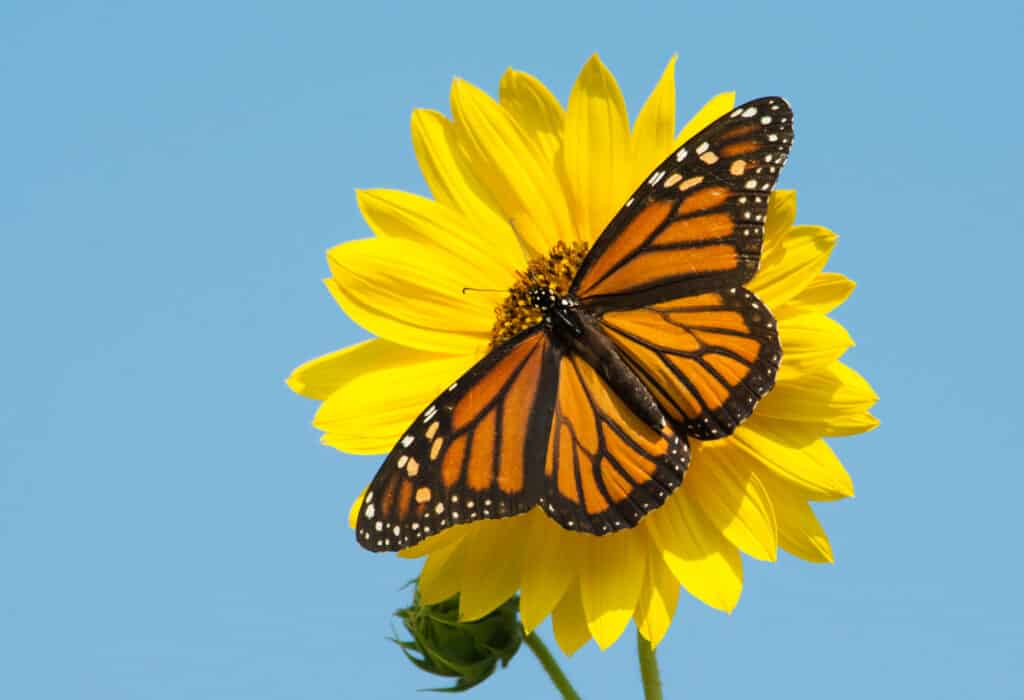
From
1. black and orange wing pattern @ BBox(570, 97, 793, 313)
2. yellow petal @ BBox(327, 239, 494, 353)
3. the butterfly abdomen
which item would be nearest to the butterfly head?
the butterfly abdomen

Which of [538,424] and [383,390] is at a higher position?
[383,390]

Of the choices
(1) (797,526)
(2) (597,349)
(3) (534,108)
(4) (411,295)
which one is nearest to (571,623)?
(1) (797,526)

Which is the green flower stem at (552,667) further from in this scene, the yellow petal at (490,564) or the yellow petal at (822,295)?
the yellow petal at (822,295)

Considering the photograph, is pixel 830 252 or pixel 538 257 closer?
pixel 830 252

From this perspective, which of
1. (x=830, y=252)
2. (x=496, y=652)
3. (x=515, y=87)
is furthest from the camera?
(x=496, y=652)

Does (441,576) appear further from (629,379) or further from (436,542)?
(629,379)

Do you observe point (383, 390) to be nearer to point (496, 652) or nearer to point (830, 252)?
point (496, 652)

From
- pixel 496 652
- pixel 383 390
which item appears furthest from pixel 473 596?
pixel 383 390
